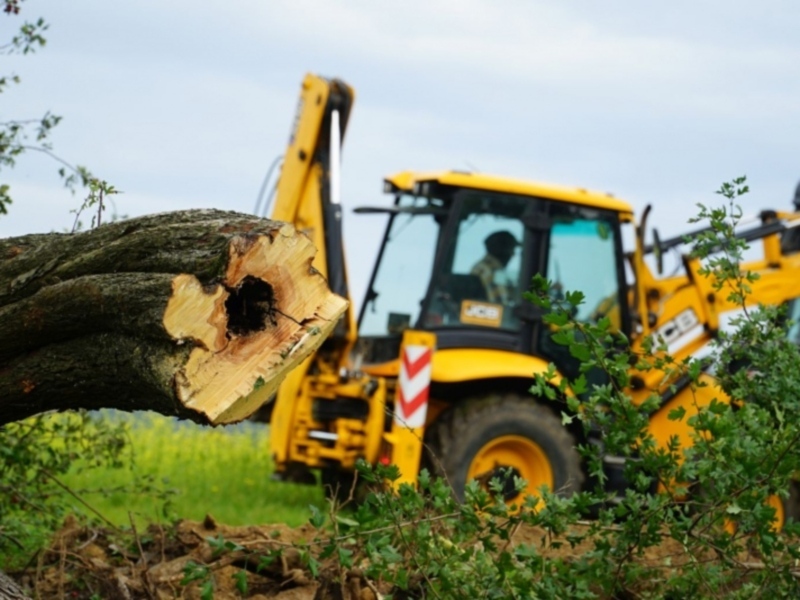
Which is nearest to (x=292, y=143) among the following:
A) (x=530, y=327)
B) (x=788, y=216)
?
(x=530, y=327)

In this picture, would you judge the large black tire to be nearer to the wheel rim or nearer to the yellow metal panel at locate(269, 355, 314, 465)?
the wheel rim

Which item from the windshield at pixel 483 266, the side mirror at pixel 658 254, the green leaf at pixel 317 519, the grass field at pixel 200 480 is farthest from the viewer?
the side mirror at pixel 658 254

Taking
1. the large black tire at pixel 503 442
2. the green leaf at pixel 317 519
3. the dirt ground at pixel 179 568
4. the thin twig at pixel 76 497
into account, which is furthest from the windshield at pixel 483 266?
the green leaf at pixel 317 519

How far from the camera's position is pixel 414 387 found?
969cm

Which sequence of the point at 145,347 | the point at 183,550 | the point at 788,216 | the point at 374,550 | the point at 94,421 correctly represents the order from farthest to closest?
the point at 788,216, the point at 94,421, the point at 183,550, the point at 374,550, the point at 145,347

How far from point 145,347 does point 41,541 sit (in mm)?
2672

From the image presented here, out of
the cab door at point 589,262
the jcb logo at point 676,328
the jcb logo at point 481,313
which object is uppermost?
the cab door at point 589,262

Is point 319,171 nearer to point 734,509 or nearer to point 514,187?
point 514,187

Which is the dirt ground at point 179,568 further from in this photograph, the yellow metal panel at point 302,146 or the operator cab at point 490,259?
the yellow metal panel at point 302,146

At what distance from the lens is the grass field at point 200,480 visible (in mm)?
10305

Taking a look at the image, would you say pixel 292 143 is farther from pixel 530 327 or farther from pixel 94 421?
pixel 94 421

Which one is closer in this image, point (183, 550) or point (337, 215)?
point (183, 550)

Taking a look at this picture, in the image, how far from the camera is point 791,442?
16.0 ft

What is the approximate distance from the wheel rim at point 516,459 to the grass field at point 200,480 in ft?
4.33
